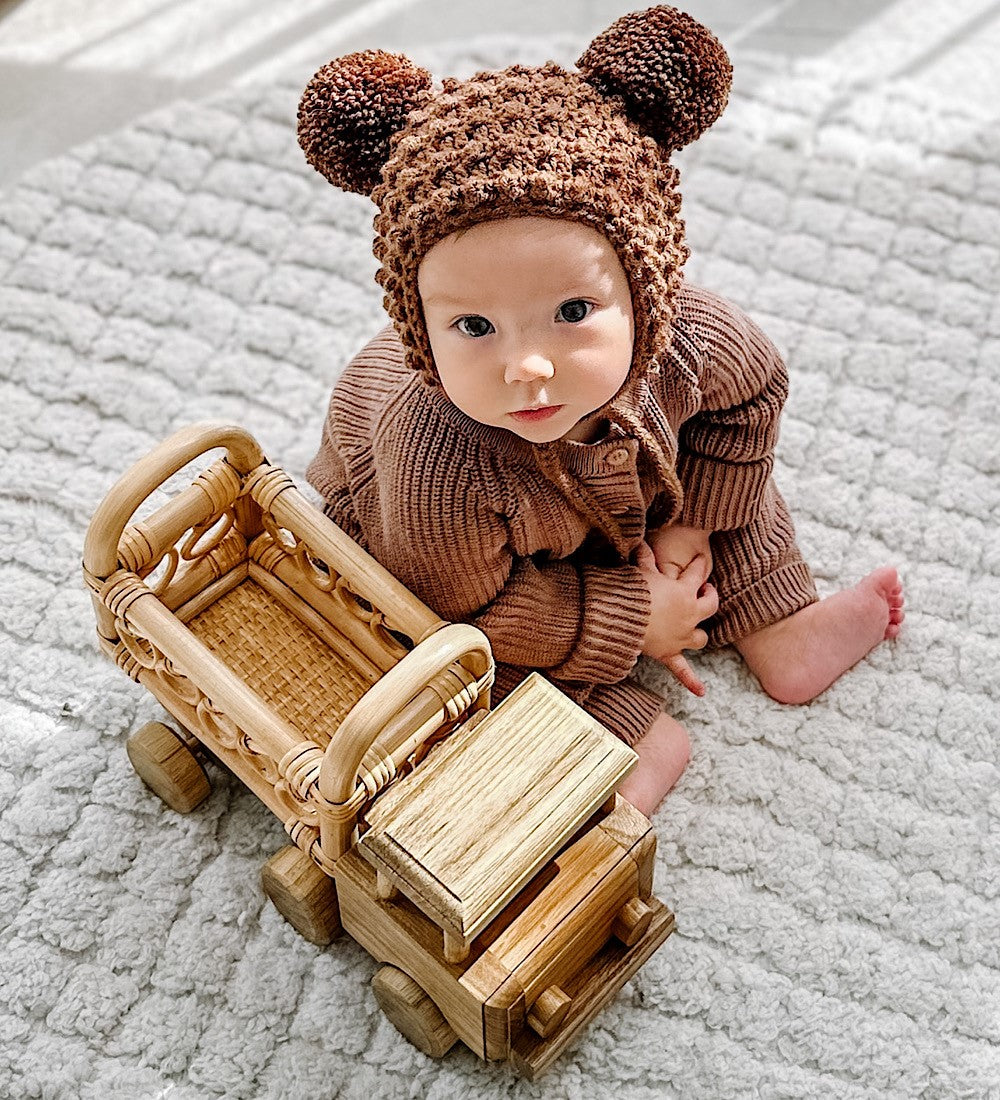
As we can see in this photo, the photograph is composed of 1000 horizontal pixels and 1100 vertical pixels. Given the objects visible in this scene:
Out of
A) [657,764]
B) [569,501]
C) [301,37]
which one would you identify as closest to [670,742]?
[657,764]

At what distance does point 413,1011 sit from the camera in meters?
0.99

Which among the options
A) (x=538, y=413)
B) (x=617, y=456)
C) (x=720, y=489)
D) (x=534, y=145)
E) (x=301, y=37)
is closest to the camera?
(x=534, y=145)

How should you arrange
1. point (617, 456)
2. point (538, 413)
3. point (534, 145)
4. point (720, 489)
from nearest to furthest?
point (534, 145) → point (538, 413) → point (617, 456) → point (720, 489)

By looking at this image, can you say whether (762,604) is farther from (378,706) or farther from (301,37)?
(301,37)

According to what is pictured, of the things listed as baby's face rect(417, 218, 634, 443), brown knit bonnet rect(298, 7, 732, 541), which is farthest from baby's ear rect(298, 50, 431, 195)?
baby's face rect(417, 218, 634, 443)

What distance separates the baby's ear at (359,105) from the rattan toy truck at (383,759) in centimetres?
24

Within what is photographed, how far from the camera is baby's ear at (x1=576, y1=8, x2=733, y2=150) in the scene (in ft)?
2.83

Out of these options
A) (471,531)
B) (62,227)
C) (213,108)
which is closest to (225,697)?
(471,531)

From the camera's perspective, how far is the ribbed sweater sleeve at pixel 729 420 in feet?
Answer: 3.45

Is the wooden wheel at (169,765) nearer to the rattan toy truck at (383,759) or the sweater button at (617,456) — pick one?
the rattan toy truck at (383,759)

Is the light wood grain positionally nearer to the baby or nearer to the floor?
the baby

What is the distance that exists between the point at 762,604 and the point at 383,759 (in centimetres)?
44

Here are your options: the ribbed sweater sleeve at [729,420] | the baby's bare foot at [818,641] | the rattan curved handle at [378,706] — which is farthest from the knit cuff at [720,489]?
the rattan curved handle at [378,706]

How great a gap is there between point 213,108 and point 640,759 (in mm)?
943
